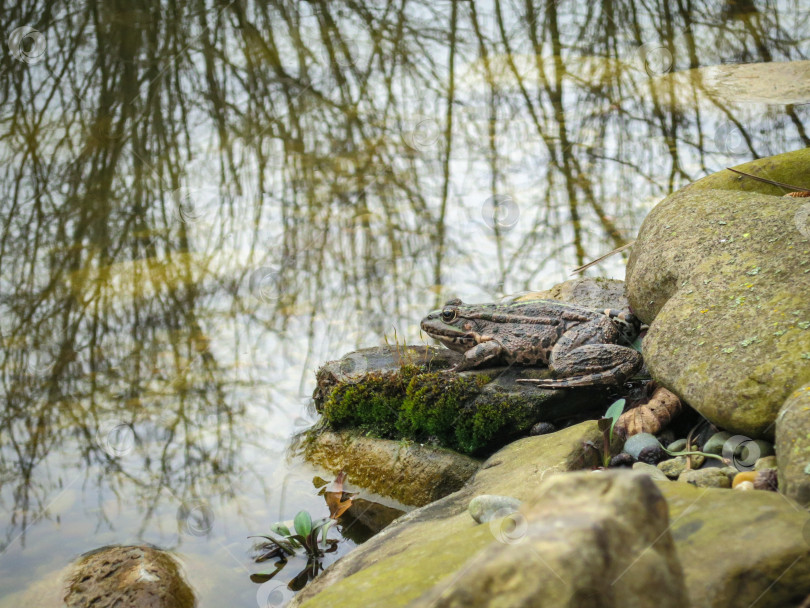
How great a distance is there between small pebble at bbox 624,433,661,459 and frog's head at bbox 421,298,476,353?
4.86 feet

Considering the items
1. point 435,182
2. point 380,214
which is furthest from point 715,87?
point 380,214

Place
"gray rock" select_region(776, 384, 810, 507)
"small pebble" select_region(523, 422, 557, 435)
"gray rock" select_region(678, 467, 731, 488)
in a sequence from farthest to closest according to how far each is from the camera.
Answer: "small pebble" select_region(523, 422, 557, 435) → "gray rock" select_region(678, 467, 731, 488) → "gray rock" select_region(776, 384, 810, 507)

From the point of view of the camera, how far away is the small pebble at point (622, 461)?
4629 millimetres

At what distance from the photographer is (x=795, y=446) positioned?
3.29 m

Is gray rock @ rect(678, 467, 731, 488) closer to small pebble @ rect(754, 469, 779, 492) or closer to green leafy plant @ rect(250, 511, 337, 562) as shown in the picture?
small pebble @ rect(754, 469, 779, 492)

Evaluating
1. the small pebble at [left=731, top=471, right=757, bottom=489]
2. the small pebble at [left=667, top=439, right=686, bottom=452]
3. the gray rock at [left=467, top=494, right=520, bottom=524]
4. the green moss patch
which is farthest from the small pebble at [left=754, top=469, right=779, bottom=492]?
the green moss patch

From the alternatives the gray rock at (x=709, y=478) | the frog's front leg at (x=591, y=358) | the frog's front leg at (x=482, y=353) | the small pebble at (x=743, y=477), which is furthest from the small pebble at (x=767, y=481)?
the frog's front leg at (x=482, y=353)

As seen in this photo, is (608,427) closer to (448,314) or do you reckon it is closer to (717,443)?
(717,443)

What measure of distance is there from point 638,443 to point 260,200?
21.1 feet

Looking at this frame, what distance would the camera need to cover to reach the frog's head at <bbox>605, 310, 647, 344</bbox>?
18.8ft

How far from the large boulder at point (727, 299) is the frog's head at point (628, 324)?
0.15 metres

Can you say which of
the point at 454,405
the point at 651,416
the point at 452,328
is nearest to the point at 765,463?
the point at 651,416

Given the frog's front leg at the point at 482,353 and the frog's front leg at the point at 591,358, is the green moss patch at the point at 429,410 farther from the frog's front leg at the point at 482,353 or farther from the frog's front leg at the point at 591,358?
the frog's front leg at the point at 591,358

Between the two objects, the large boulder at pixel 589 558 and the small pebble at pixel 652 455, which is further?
the small pebble at pixel 652 455
